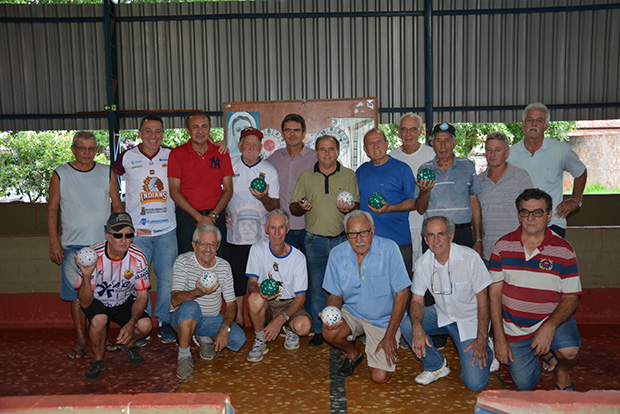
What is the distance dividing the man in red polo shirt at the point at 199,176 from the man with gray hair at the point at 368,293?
1547mm

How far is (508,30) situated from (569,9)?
1384mm

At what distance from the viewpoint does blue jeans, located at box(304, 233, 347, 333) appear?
527 centimetres

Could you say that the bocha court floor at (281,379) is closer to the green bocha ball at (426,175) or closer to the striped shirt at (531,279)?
the striped shirt at (531,279)

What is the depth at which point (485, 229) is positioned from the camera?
5.14 metres

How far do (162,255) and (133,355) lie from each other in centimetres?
104

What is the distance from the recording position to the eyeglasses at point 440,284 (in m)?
4.36

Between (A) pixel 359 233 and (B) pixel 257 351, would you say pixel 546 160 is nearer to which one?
(A) pixel 359 233

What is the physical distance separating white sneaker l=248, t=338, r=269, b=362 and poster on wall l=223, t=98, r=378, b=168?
15.9 feet

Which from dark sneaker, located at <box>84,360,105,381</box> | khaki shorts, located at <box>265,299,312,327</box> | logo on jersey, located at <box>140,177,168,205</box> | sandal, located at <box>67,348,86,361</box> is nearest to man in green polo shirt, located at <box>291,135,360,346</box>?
khaki shorts, located at <box>265,299,312,327</box>

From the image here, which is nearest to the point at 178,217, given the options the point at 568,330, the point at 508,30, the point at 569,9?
the point at 568,330

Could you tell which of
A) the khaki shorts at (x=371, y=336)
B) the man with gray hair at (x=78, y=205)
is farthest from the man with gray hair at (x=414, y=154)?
the man with gray hair at (x=78, y=205)

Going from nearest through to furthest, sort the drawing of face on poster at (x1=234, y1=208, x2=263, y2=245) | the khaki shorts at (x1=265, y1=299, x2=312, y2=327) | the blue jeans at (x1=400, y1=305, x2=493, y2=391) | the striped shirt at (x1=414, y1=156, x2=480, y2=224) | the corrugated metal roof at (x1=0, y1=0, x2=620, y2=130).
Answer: the blue jeans at (x1=400, y1=305, x2=493, y2=391) → the striped shirt at (x1=414, y1=156, x2=480, y2=224) → the khaki shorts at (x1=265, y1=299, x2=312, y2=327) → the drawing of face on poster at (x1=234, y1=208, x2=263, y2=245) → the corrugated metal roof at (x1=0, y1=0, x2=620, y2=130)

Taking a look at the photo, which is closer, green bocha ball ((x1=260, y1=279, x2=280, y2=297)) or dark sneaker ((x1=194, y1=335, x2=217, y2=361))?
green bocha ball ((x1=260, y1=279, x2=280, y2=297))

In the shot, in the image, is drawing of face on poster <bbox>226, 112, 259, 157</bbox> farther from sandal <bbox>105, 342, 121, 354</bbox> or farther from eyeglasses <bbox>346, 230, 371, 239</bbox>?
eyeglasses <bbox>346, 230, 371, 239</bbox>
